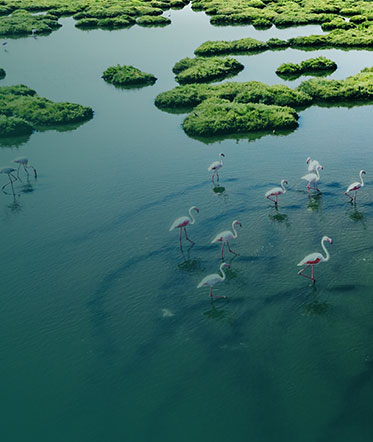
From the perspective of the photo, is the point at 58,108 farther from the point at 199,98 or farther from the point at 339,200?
the point at 339,200

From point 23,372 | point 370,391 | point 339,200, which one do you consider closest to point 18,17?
point 339,200

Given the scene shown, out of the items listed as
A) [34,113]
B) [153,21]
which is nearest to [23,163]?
[34,113]

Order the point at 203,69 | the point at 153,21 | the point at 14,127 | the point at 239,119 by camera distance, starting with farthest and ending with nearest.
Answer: the point at 153,21 → the point at 203,69 → the point at 14,127 → the point at 239,119

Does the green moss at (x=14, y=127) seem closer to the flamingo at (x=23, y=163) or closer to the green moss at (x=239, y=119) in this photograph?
the flamingo at (x=23, y=163)

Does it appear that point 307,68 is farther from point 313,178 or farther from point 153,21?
point 153,21

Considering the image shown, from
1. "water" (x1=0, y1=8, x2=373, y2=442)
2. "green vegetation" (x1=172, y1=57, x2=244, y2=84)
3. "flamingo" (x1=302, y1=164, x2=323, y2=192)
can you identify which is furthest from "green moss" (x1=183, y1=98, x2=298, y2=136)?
"green vegetation" (x1=172, y1=57, x2=244, y2=84)

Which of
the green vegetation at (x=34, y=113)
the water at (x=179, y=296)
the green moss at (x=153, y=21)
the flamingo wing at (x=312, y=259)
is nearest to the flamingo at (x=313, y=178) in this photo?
the water at (x=179, y=296)
